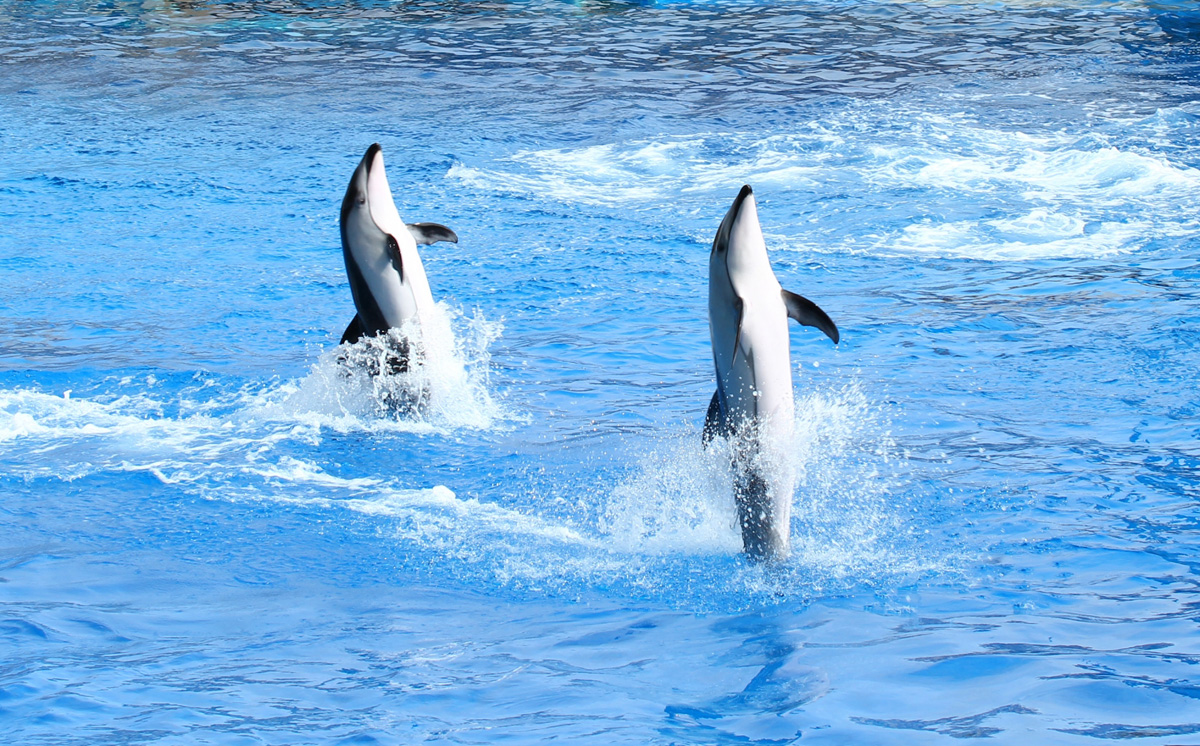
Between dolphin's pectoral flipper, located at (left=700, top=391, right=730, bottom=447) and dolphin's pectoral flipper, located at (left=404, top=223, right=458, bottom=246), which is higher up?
dolphin's pectoral flipper, located at (left=404, top=223, right=458, bottom=246)

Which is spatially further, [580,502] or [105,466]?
[105,466]

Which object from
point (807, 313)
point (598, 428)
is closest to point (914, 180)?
point (598, 428)

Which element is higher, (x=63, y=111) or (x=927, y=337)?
(x=63, y=111)

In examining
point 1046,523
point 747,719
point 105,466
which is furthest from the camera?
point 105,466

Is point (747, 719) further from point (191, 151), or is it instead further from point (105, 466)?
point (191, 151)

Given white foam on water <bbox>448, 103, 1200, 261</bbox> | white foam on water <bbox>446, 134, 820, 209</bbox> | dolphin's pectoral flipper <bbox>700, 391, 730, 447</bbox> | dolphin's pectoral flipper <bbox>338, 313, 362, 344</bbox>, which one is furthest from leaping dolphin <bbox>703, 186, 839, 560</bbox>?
white foam on water <bbox>446, 134, 820, 209</bbox>

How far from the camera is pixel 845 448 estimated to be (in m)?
6.35

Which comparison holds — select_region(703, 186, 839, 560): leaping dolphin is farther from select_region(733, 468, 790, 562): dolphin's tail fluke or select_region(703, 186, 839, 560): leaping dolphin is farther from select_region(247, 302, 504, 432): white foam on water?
select_region(247, 302, 504, 432): white foam on water

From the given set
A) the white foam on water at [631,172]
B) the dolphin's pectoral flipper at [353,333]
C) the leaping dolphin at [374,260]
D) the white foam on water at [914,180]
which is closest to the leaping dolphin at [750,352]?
the leaping dolphin at [374,260]

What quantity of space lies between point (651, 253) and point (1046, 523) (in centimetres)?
499

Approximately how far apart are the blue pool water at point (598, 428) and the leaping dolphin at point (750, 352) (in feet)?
0.75

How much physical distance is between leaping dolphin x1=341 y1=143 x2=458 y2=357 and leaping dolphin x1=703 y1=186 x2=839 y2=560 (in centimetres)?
225

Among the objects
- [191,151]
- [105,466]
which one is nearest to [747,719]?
[105,466]

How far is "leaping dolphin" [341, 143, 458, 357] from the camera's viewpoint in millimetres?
6238
